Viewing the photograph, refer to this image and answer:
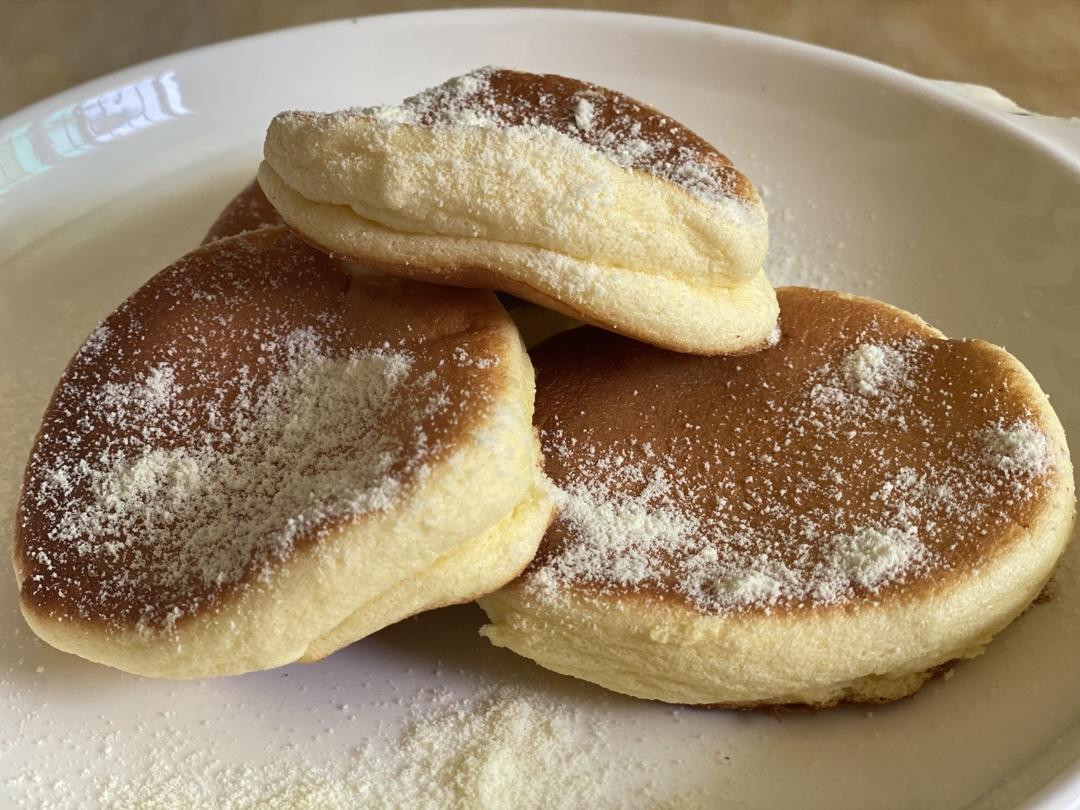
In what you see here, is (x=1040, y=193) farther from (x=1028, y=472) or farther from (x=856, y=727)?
(x=856, y=727)

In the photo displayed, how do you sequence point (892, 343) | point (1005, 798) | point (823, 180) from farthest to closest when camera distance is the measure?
1. point (823, 180)
2. point (892, 343)
3. point (1005, 798)

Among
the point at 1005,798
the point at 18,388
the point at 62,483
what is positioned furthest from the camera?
the point at 18,388

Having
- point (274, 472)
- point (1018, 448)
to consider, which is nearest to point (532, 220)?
point (274, 472)

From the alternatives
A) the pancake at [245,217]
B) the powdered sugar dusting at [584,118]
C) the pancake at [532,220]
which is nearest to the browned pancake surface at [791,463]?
the pancake at [532,220]

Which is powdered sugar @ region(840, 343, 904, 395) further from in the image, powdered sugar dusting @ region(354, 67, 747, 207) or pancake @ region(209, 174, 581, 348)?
pancake @ region(209, 174, 581, 348)

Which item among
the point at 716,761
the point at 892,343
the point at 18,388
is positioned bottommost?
the point at 716,761

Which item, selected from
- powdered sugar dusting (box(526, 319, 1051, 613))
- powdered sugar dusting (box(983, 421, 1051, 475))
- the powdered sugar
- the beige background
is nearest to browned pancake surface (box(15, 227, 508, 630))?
powdered sugar dusting (box(526, 319, 1051, 613))

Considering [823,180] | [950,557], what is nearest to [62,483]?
[950,557]
